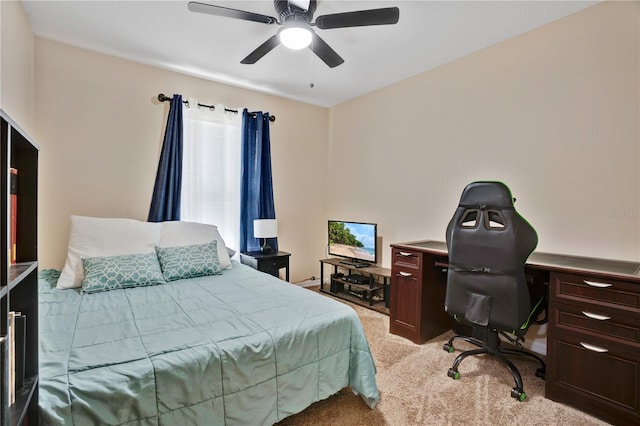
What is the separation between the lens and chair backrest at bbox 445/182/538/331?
198 centimetres

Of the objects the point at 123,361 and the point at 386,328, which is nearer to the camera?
the point at 123,361

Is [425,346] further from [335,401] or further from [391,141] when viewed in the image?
[391,141]

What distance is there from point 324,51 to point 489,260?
6.34 ft

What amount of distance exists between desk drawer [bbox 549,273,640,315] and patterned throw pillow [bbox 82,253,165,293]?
9.14 feet

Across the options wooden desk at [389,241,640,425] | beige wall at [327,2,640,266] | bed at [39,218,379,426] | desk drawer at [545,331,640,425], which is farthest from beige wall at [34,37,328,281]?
desk drawer at [545,331,640,425]

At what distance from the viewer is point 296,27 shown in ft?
6.81

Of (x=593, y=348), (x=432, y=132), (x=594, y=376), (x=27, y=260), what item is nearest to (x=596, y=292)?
(x=593, y=348)

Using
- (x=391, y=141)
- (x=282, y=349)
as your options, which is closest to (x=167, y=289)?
(x=282, y=349)

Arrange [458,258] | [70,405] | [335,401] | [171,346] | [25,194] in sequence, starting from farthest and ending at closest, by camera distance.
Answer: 1. [458,258]
2. [335,401]
3. [171,346]
4. [70,405]
5. [25,194]

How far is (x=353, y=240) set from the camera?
3.96 metres

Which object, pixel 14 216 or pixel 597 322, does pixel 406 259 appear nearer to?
pixel 597 322

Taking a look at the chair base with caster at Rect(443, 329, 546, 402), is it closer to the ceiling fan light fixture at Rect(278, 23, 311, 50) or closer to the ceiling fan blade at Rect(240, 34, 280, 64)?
the ceiling fan light fixture at Rect(278, 23, 311, 50)

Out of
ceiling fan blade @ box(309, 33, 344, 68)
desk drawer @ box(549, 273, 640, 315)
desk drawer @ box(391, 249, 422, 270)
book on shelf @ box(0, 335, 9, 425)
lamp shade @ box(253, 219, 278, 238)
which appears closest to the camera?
book on shelf @ box(0, 335, 9, 425)

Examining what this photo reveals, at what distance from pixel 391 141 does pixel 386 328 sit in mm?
2128
